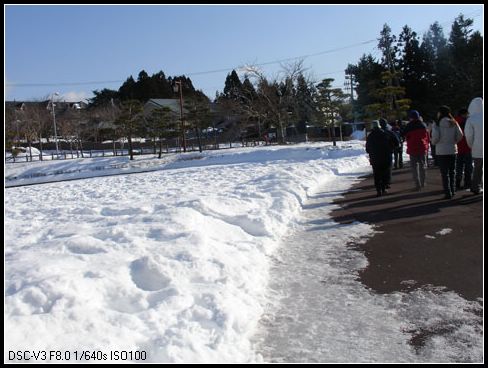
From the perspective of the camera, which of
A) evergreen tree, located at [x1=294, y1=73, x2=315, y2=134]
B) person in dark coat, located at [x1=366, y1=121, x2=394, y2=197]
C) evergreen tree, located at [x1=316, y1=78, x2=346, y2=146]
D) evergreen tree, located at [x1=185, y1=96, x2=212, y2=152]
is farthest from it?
evergreen tree, located at [x1=294, y1=73, x2=315, y2=134]

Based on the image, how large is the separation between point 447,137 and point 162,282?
20.8 ft

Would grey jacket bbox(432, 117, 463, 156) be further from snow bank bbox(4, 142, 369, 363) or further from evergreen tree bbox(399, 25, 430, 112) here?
evergreen tree bbox(399, 25, 430, 112)

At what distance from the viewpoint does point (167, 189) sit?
11.3m

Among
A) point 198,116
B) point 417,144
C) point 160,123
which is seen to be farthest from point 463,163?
point 198,116

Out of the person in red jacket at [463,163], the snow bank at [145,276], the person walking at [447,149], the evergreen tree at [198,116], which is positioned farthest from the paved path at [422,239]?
the evergreen tree at [198,116]

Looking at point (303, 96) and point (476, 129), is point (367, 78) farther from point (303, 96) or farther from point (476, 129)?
point (476, 129)

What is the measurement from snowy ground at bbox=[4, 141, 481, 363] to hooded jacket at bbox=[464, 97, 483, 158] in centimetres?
290

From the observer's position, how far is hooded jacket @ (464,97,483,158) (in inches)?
316

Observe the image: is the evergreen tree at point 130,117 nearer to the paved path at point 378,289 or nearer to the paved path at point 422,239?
the paved path at point 422,239

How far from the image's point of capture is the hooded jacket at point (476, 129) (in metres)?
8.04

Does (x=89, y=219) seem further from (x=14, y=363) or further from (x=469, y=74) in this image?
(x=469, y=74)

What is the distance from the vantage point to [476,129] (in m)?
8.12

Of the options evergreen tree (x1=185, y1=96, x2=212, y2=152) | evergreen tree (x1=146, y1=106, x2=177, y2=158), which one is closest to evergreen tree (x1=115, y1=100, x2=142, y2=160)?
evergreen tree (x1=146, y1=106, x2=177, y2=158)

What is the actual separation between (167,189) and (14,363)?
27.9ft
